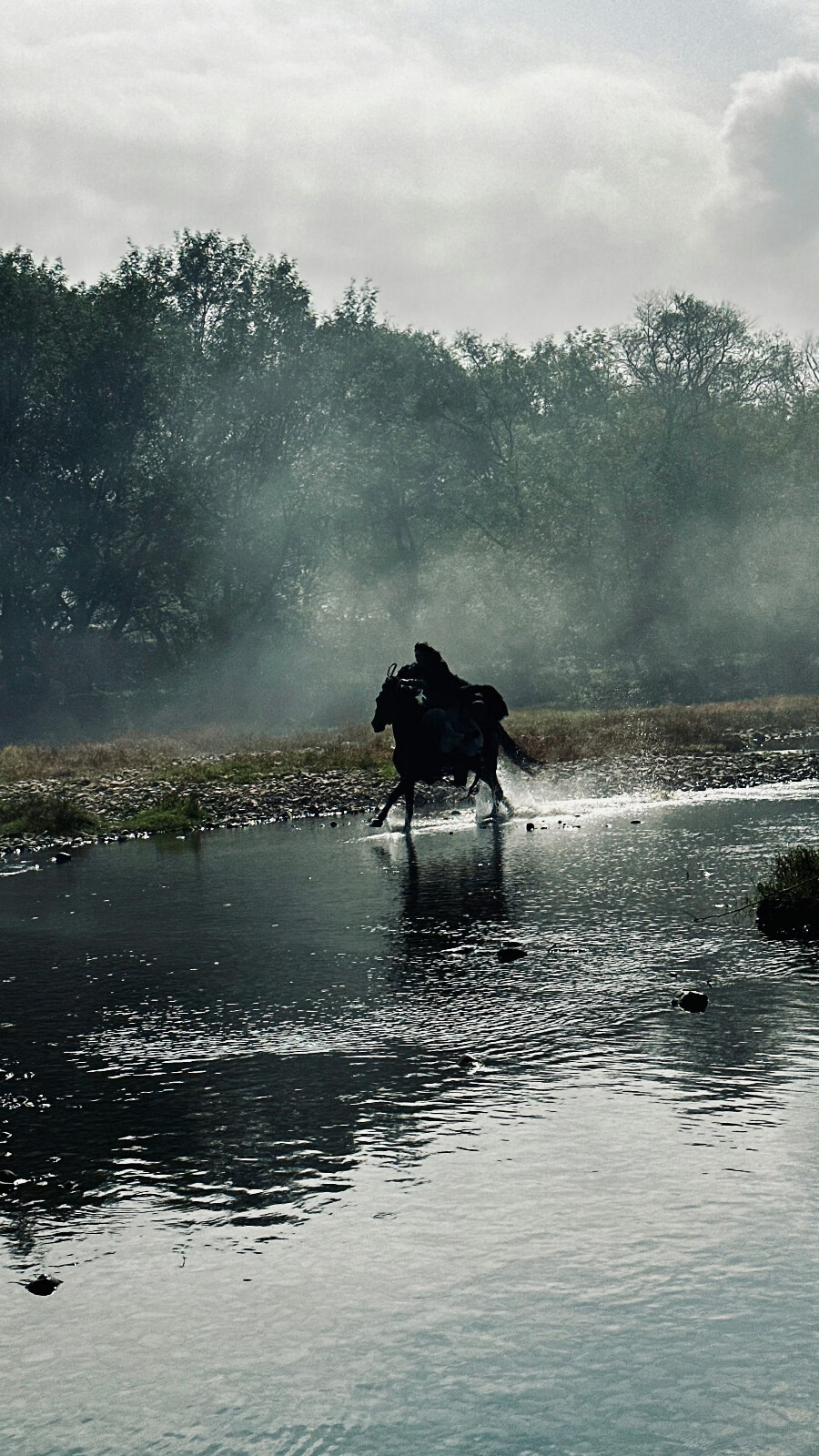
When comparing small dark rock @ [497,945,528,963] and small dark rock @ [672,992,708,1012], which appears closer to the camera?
small dark rock @ [672,992,708,1012]

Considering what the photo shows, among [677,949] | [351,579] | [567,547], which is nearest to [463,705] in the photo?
[677,949]

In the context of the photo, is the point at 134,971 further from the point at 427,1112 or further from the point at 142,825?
the point at 142,825

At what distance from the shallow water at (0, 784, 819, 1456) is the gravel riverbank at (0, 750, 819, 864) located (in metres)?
11.7

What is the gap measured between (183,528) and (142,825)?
38.3 meters

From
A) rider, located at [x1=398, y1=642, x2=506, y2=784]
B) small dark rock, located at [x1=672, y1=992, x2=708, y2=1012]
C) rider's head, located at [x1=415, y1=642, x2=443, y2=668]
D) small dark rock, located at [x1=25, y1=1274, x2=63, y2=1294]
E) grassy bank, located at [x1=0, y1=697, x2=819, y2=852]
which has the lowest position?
small dark rock, located at [x1=25, y1=1274, x2=63, y2=1294]

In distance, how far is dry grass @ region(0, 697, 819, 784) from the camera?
33.1 metres

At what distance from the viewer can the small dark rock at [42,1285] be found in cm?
642

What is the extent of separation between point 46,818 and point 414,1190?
19.3 m

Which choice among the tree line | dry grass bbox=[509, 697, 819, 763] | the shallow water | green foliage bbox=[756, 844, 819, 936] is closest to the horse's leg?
the shallow water

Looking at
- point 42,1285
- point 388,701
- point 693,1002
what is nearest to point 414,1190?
point 42,1285

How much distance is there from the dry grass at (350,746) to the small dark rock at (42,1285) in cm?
2438

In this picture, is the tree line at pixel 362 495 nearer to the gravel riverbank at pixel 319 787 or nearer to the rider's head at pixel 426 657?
the gravel riverbank at pixel 319 787

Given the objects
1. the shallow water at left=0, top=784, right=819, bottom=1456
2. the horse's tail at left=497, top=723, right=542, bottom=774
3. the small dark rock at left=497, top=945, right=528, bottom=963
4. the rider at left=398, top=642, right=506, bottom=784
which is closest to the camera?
the shallow water at left=0, top=784, right=819, bottom=1456

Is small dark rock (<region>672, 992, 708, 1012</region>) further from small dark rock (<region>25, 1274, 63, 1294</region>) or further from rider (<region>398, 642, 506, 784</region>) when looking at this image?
rider (<region>398, 642, 506, 784</region>)
